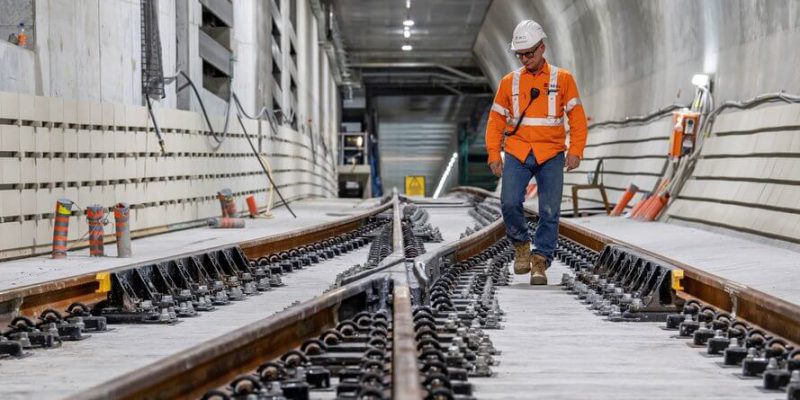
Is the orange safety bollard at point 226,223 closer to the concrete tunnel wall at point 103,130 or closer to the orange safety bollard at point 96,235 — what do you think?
the concrete tunnel wall at point 103,130

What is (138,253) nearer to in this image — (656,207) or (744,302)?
(744,302)

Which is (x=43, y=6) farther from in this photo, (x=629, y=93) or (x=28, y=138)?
(x=629, y=93)

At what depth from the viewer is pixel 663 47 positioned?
20078 millimetres

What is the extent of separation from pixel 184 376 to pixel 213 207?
15.9 metres

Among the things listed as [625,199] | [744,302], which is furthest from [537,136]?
[625,199]

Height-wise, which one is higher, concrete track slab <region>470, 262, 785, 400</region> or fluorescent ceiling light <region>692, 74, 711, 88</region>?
fluorescent ceiling light <region>692, 74, 711, 88</region>

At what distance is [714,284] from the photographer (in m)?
6.36

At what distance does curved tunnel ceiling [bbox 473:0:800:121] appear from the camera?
14055mm

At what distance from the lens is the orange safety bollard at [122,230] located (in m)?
10.6

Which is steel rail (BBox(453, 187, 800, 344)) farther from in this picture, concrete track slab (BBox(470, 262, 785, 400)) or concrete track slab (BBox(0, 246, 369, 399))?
concrete track slab (BBox(0, 246, 369, 399))

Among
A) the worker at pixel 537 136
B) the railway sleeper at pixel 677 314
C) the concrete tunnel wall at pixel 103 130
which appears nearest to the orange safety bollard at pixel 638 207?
the concrete tunnel wall at pixel 103 130

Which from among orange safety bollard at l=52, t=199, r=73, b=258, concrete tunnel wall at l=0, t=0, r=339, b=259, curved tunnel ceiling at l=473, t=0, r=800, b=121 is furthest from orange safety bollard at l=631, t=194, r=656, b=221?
orange safety bollard at l=52, t=199, r=73, b=258

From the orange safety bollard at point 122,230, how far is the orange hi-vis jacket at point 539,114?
3.74 meters

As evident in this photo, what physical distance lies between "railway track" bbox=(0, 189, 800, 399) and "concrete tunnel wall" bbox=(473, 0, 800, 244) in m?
4.95
